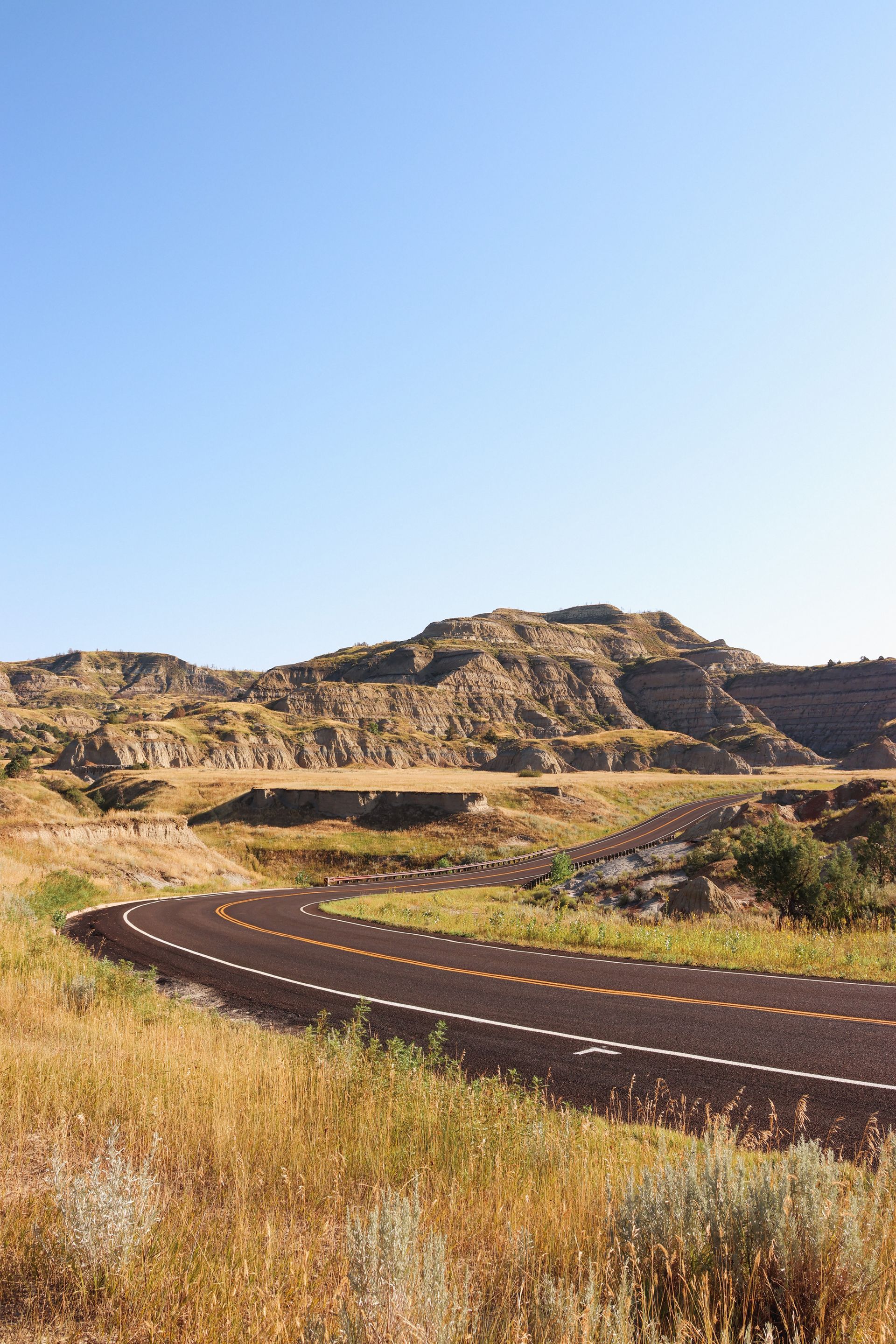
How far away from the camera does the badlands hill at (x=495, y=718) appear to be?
10981 cm

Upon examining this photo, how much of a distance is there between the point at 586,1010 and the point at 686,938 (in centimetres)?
710

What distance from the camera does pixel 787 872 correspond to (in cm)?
2081

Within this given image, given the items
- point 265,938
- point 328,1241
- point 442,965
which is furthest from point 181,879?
point 328,1241

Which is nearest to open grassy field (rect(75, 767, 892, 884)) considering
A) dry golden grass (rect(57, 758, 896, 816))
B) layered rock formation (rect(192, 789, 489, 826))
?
dry golden grass (rect(57, 758, 896, 816))

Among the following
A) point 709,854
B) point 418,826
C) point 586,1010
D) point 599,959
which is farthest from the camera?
point 418,826

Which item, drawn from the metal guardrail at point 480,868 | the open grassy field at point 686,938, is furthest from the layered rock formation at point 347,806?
the open grassy field at point 686,938

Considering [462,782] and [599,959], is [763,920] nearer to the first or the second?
[599,959]

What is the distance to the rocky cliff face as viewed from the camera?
511ft

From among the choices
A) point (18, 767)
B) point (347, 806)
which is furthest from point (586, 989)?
point (18, 767)

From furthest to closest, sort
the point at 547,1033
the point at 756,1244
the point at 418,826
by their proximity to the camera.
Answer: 1. the point at 418,826
2. the point at 547,1033
3. the point at 756,1244

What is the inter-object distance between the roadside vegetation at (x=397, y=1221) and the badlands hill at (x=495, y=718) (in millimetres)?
100226

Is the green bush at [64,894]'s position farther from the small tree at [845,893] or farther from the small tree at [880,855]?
the small tree at [880,855]

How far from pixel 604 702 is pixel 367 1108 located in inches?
6845

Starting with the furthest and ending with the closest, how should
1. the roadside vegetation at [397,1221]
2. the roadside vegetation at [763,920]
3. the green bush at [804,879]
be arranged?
the green bush at [804,879]
the roadside vegetation at [763,920]
the roadside vegetation at [397,1221]
